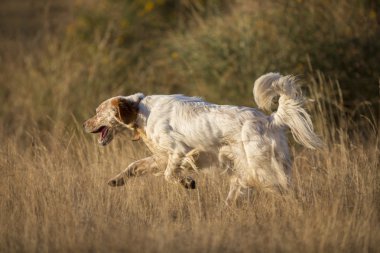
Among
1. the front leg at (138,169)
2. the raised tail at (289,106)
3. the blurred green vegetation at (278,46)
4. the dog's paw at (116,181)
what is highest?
the blurred green vegetation at (278,46)

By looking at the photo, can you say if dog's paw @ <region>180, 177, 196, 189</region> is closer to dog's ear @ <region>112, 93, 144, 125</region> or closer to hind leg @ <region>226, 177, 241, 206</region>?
hind leg @ <region>226, 177, 241, 206</region>

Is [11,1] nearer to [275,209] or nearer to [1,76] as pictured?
[1,76]

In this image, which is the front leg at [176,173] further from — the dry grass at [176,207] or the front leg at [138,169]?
the front leg at [138,169]

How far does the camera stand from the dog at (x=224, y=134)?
212 inches

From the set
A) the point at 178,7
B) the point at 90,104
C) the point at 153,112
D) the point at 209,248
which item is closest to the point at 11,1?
the point at 178,7

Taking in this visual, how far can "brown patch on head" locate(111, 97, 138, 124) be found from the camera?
6.02 meters

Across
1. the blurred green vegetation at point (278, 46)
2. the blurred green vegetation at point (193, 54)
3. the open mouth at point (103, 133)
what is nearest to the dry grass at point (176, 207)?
the open mouth at point (103, 133)

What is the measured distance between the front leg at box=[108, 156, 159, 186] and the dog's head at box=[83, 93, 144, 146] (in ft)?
1.19

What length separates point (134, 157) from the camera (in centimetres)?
712

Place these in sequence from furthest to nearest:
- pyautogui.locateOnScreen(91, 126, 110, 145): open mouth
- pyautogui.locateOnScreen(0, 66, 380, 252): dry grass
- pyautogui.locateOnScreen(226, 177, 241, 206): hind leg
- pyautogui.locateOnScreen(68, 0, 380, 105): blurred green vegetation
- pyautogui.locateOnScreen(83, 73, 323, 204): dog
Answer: pyautogui.locateOnScreen(68, 0, 380, 105): blurred green vegetation < pyautogui.locateOnScreen(91, 126, 110, 145): open mouth < pyautogui.locateOnScreen(226, 177, 241, 206): hind leg < pyautogui.locateOnScreen(83, 73, 323, 204): dog < pyautogui.locateOnScreen(0, 66, 380, 252): dry grass

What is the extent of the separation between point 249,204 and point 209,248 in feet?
4.07

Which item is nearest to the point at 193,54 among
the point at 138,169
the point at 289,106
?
the point at 138,169

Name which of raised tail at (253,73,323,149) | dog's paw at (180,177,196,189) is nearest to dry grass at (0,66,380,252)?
dog's paw at (180,177,196,189)

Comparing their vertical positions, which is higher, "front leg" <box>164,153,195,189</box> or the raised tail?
the raised tail
